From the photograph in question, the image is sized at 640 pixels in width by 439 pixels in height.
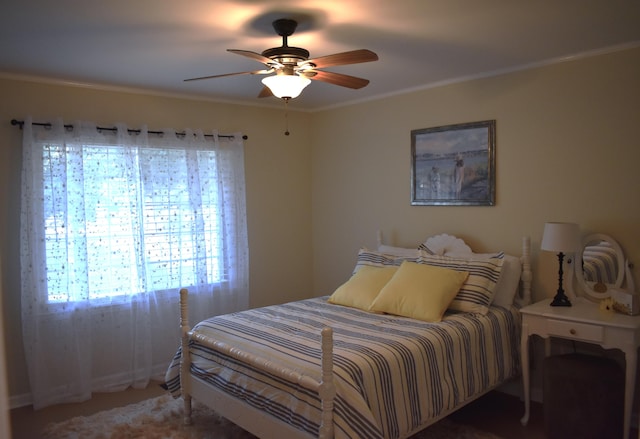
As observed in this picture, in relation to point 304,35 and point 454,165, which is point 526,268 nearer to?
point 454,165

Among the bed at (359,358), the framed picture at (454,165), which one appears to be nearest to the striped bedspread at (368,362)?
the bed at (359,358)

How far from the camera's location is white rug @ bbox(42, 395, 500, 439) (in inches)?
119

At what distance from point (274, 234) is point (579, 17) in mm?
3199

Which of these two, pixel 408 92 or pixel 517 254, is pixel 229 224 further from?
pixel 517 254

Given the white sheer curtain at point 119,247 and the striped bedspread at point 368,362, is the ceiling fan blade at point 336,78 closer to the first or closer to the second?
the striped bedspread at point 368,362

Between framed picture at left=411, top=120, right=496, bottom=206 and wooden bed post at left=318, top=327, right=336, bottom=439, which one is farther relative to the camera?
framed picture at left=411, top=120, right=496, bottom=206

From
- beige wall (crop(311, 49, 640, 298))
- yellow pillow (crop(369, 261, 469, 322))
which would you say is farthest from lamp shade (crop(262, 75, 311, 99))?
beige wall (crop(311, 49, 640, 298))

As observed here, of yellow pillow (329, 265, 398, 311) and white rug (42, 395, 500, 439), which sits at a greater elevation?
yellow pillow (329, 265, 398, 311)

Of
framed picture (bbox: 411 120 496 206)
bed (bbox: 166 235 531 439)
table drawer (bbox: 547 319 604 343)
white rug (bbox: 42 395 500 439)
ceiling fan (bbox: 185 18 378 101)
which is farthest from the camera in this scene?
framed picture (bbox: 411 120 496 206)

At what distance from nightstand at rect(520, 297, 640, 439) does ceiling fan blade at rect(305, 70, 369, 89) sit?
1758 mm

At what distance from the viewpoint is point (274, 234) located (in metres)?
4.89

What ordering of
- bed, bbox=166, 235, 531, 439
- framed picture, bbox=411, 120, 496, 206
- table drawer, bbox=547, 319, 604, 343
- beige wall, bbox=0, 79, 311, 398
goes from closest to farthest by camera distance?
bed, bbox=166, 235, 531, 439 → table drawer, bbox=547, 319, 604, 343 → beige wall, bbox=0, 79, 311, 398 → framed picture, bbox=411, 120, 496, 206

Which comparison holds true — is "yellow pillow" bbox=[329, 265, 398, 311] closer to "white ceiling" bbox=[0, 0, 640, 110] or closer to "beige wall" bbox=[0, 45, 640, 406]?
"beige wall" bbox=[0, 45, 640, 406]

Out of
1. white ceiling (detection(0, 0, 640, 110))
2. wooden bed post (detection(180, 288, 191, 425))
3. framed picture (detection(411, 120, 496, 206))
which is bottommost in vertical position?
wooden bed post (detection(180, 288, 191, 425))
